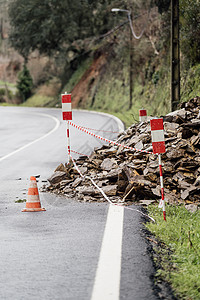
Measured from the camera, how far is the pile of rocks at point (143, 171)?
1016cm

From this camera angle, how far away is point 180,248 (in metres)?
6.72

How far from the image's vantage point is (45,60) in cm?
9144

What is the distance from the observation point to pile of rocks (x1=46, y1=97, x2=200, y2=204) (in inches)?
400

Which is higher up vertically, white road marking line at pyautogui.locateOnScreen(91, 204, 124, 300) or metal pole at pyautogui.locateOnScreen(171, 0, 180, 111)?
metal pole at pyautogui.locateOnScreen(171, 0, 180, 111)

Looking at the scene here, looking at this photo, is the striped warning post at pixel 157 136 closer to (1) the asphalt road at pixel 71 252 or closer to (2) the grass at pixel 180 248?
(2) the grass at pixel 180 248

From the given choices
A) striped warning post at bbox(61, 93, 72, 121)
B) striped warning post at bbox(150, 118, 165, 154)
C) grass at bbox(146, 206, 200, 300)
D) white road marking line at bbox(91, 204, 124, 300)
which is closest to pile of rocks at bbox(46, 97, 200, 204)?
grass at bbox(146, 206, 200, 300)

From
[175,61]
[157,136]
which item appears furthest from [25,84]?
[157,136]

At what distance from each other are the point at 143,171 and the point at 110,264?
489 centimetres

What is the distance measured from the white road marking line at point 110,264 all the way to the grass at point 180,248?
44 centimetres

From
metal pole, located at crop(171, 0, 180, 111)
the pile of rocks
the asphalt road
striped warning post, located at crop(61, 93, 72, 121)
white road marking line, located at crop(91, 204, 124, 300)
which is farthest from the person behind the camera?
metal pole, located at crop(171, 0, 180, 111)

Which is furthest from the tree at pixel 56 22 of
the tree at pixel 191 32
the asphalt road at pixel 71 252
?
the asphalt road at pixel 71 252

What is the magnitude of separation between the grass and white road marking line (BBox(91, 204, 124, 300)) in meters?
0.44

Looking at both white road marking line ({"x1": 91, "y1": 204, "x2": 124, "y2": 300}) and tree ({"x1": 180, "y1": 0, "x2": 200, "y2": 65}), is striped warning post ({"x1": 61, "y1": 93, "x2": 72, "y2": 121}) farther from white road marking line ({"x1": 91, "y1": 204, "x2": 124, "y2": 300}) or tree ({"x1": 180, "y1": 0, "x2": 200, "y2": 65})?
tree ({"x1": 180, "y1": 0, "x2": 200, "y2": 65})

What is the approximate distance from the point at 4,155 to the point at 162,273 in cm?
1346
